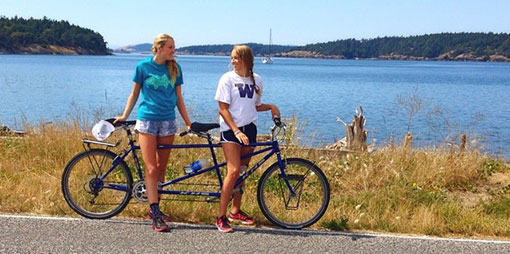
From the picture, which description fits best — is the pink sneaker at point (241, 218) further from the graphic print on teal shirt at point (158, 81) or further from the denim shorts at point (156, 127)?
the graphic print on teal shirt at point (158, 81)

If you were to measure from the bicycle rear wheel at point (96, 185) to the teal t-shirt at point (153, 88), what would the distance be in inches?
26.8

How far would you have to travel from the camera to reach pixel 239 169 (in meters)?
5.44

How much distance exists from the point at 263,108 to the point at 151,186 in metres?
1.33

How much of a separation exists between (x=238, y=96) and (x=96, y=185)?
5.85 ft

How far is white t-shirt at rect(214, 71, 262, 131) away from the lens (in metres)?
5.27

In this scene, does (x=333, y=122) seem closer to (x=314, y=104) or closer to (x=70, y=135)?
(x=314, y=104)

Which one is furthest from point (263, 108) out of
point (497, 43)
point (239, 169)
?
point (497, 43)

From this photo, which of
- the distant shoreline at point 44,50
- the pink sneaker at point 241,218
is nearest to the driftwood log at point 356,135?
the pink sneaker at point 241,218

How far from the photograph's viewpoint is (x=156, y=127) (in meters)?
5.45

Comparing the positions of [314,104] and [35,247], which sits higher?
[35,247]

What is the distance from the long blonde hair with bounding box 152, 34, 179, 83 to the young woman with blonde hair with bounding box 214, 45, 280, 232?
1.54 feet

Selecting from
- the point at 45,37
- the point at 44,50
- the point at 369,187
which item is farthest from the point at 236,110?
the point at 44,50

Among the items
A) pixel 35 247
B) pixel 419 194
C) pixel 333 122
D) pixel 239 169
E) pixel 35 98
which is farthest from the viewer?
pixel 35 98

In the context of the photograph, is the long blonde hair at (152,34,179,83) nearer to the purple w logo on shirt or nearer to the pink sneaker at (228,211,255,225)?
the purple w logo on shirt
